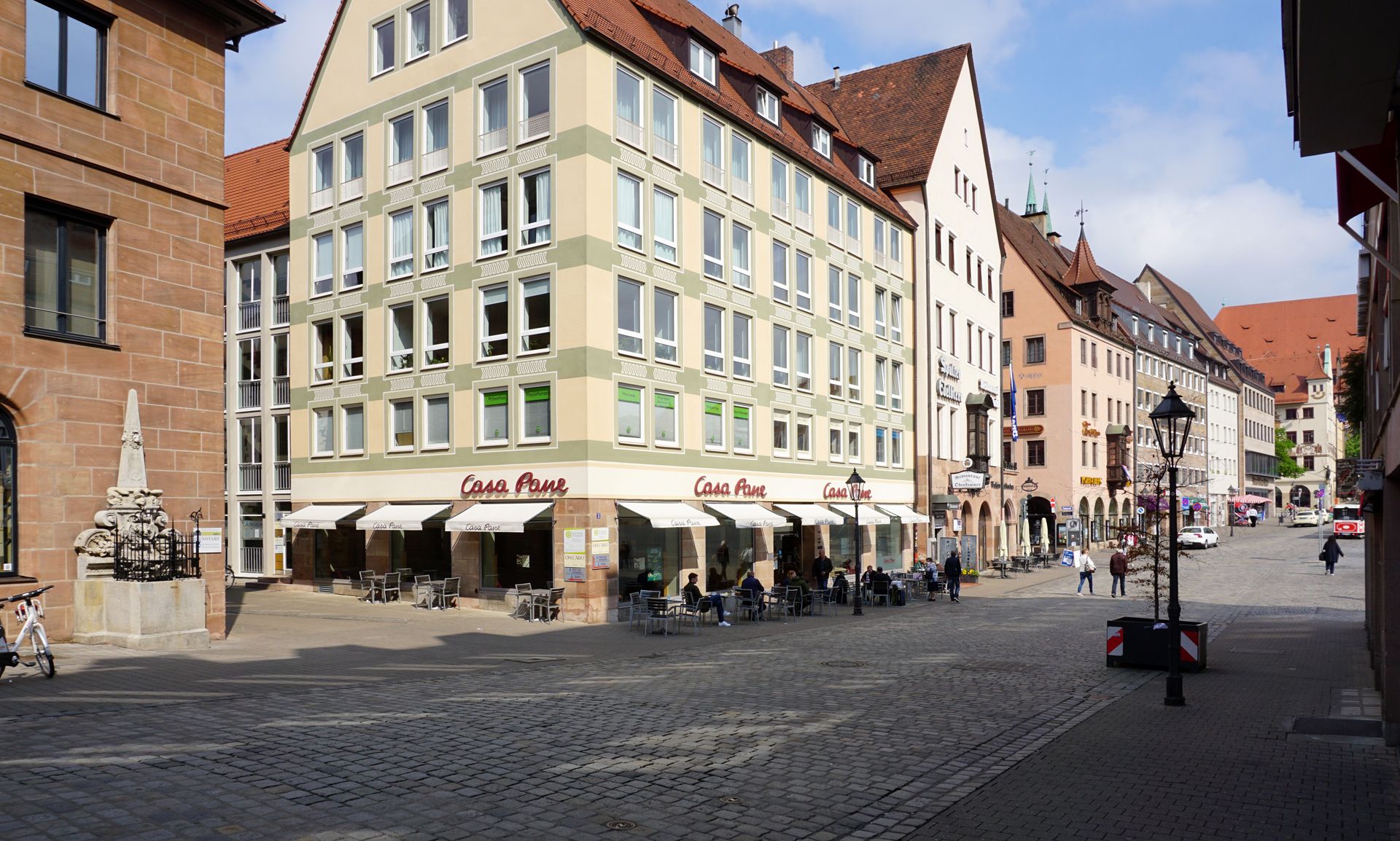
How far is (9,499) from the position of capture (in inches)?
680

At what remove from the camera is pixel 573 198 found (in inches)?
1109

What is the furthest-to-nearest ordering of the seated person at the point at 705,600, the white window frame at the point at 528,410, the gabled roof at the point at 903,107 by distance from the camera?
the gabled roof at the point at 903,107 < the white window frame at the point at 528,410 < the seated person at the point at 705,600

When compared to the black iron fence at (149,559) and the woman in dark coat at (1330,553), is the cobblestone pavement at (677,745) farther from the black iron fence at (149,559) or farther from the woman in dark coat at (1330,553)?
Result: the woman in dark coat at (1330,553)

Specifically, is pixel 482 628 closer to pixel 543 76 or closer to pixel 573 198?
pixel 573 198

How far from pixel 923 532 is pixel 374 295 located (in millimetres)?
25410

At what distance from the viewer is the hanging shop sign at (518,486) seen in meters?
28.2

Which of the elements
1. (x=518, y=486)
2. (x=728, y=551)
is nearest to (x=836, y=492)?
(x=728, y=551)

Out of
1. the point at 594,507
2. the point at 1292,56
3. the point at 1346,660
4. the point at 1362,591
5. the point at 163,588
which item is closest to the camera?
the point at 1292,56

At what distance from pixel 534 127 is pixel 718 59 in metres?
7.93

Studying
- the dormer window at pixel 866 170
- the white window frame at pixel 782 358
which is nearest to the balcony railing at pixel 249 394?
the white window frame at pixel 782 358

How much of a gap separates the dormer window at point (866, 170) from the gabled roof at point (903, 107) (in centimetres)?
170

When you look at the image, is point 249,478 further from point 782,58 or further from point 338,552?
point 782,58

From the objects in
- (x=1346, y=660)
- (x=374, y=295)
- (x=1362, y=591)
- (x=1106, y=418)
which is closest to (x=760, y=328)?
(x=374, y=295)

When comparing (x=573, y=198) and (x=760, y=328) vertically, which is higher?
(x=573, y=198)
